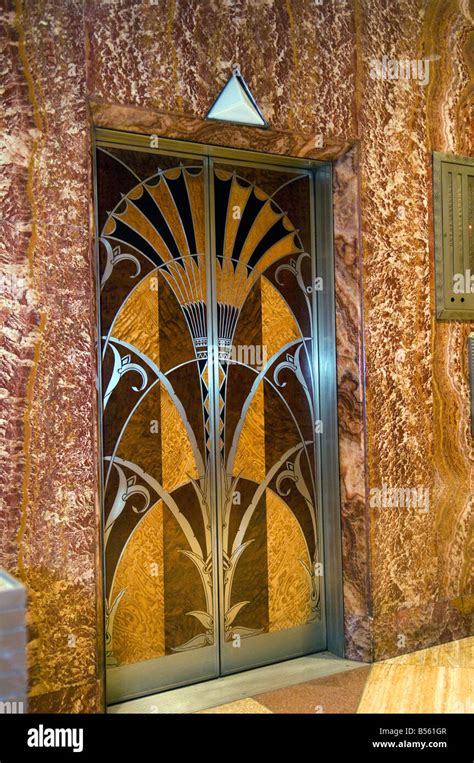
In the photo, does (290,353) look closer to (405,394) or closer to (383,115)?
(405,394)

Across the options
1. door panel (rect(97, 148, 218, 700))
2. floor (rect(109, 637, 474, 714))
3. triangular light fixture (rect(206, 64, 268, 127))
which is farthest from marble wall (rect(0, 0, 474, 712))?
door panel (rect(97, 148, 218, 700))

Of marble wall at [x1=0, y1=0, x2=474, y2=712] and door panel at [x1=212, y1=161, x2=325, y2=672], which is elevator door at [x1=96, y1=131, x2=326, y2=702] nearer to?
door panel at [x1=212, y1=161, x2=325, y2=672]

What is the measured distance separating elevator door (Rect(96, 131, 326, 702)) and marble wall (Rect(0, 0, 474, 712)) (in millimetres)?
201

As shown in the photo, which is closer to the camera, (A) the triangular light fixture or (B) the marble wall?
(B) the marble wall

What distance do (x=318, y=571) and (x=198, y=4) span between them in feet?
8.74

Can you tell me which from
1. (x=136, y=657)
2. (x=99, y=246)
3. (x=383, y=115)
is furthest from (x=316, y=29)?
(x=136, y=657)

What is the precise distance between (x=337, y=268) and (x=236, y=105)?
918mm

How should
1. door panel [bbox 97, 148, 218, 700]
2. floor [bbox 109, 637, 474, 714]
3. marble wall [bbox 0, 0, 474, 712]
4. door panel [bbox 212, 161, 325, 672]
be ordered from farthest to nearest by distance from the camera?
door panel [bbox 212, 161, 325, 672], door panel [bbox 97, 148, 218, 700], floor [bbox 109, 637, 474, 714], marble wall [bbox 0, 0, 474, 712]

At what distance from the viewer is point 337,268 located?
3619 mm

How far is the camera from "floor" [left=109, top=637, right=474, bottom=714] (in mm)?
3053

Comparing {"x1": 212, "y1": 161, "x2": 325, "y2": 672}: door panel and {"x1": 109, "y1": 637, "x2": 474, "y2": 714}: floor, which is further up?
{"x1": 212, "y1": 161, "x2": 325, "y2": 672}: door panel

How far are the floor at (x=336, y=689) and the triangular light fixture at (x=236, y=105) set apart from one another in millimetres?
2472

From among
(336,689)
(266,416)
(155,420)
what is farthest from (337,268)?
(336,689)

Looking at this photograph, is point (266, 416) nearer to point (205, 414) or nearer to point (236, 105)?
point (205, 414)
